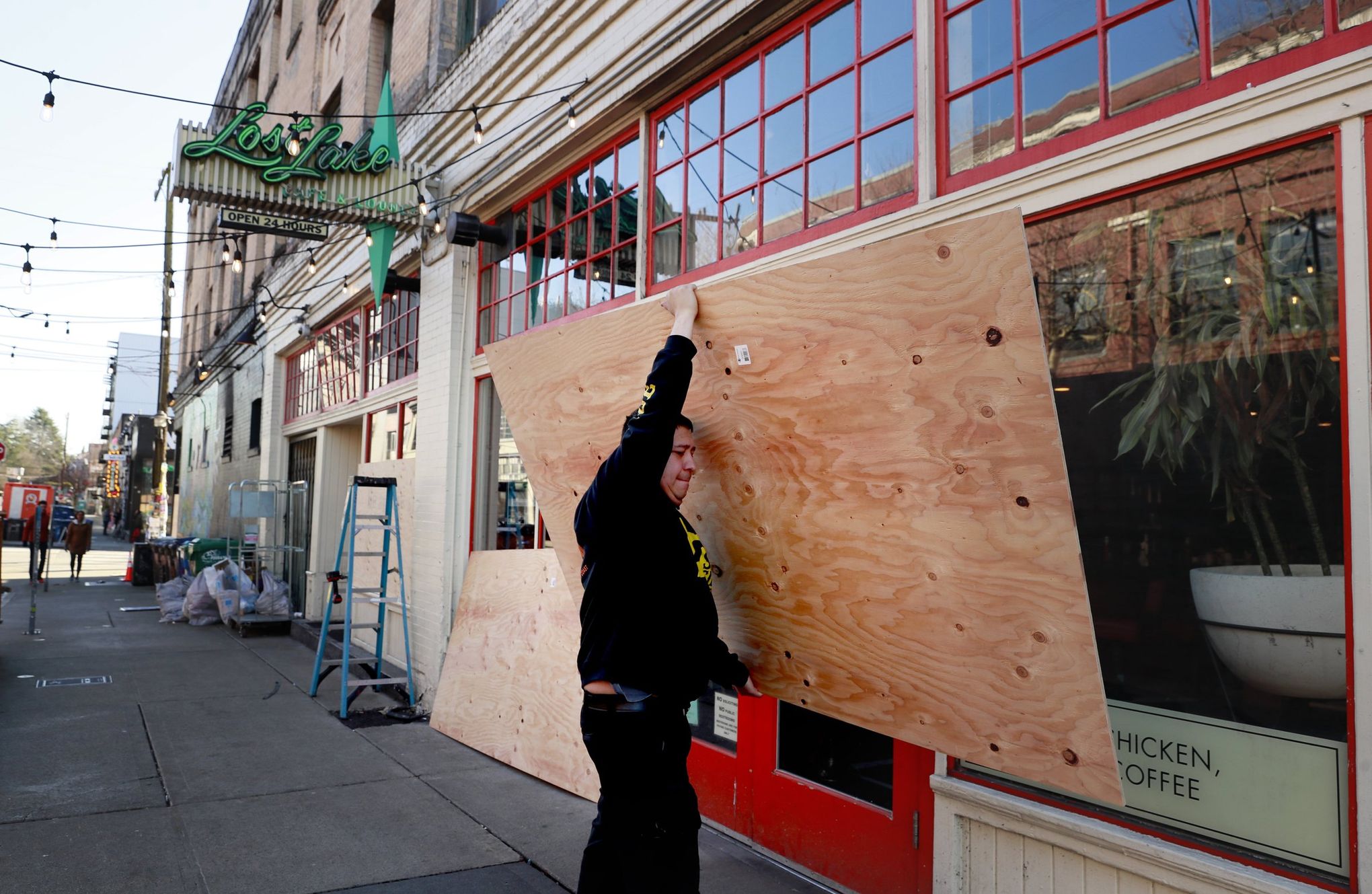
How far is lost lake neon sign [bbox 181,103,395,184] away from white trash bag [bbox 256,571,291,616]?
6.35 metres

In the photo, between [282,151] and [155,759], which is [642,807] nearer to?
[155,759]

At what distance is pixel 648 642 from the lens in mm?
2832

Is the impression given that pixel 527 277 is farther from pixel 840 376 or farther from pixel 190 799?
pixel 840 376

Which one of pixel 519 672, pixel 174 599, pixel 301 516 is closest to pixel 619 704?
pixel 519 672

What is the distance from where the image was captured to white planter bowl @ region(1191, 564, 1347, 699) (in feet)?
7.96

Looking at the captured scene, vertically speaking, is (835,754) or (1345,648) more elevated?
(1345,648)

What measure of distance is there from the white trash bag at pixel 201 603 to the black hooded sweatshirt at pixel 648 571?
1155 cm

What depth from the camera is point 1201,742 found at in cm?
271

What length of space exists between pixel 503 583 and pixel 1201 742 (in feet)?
14.2

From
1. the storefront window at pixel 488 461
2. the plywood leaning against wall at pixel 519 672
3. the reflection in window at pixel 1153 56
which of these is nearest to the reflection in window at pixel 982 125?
the reflection in window at pixel 1153 56

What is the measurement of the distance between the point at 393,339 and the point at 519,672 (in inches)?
208

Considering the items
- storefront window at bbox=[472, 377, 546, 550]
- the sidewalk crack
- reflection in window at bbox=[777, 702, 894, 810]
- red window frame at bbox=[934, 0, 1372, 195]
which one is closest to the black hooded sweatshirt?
reflection in window at bbox=[777, 702, 894, 810]

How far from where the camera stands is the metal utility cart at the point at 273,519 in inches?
509

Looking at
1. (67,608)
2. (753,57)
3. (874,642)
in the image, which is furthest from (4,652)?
(874,642)
